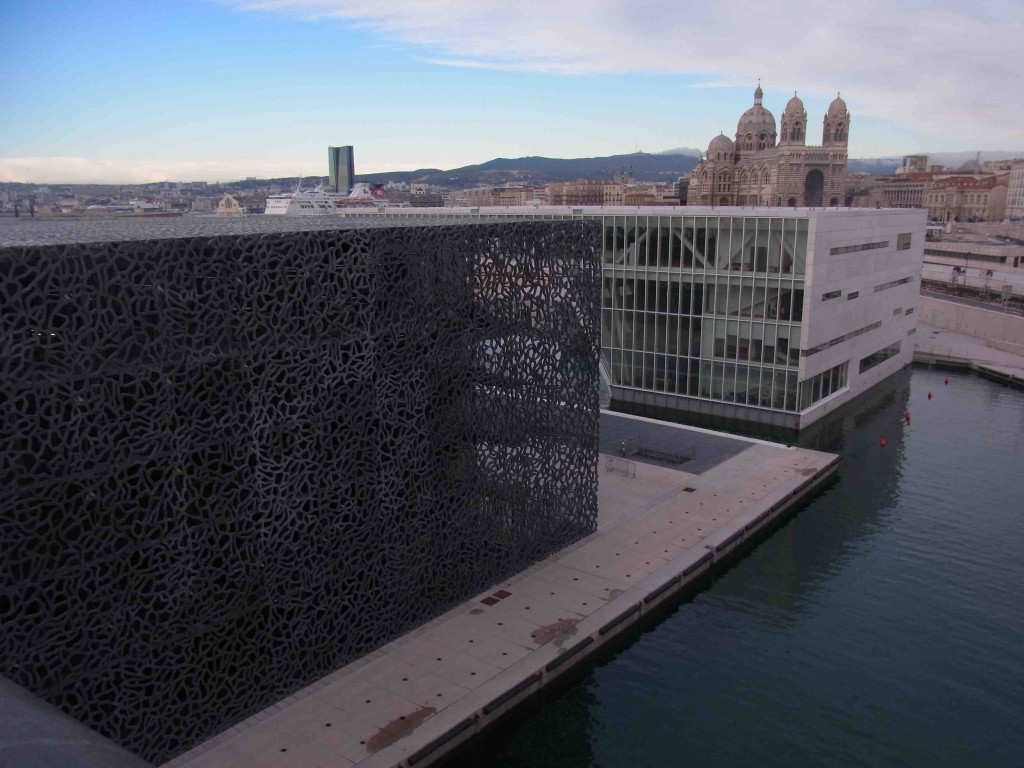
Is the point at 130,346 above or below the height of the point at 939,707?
above

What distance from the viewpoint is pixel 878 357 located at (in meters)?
56.7

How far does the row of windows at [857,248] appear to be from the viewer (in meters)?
45.5

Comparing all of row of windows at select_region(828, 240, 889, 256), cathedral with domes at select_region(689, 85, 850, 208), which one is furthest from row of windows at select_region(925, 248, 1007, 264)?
row of windows at select_region(828, 240, 889, 256)

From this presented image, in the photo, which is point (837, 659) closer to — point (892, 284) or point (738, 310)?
point (738, 310)

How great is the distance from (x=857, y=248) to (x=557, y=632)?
1423 inches

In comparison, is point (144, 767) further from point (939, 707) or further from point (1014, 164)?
point (1014, 164)

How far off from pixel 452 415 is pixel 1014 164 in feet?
706

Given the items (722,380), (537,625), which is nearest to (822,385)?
(722,380)

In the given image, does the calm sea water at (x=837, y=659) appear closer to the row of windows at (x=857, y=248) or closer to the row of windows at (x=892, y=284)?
the row of windows at (x=857, y=248)

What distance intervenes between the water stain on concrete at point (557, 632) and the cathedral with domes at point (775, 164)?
135334 mm

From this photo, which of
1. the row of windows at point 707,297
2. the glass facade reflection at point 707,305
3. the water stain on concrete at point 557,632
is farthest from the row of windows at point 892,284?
the water stain on concrete at point 557,632

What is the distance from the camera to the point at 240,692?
754 inches

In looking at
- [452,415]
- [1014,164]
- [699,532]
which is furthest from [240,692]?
[1014,164]

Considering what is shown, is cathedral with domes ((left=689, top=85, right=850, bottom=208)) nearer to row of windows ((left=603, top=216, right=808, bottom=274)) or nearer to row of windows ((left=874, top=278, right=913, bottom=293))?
row of windows ((left=874, top=278, right=913, bottom=293))
